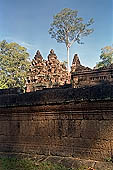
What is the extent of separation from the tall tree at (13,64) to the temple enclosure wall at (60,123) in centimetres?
2559

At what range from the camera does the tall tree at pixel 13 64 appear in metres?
28.1

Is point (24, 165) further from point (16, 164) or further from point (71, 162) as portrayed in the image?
point (71, 162)

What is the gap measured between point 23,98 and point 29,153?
913mm

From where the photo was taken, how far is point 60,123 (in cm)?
245

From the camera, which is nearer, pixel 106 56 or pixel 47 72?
pixel 47 72

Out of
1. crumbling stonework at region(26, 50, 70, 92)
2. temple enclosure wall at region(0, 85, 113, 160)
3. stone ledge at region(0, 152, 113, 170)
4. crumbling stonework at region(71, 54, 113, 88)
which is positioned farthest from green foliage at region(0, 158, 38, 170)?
crumbling stonework at region(26, 50, 70, 92)

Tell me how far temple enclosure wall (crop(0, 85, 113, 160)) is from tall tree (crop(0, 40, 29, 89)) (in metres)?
25.6

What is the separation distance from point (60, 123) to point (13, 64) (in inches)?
1109

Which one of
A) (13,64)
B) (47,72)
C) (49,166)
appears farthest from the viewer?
(13,64)

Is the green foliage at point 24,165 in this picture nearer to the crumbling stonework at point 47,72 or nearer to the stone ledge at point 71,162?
the stone ledge at point 71,162

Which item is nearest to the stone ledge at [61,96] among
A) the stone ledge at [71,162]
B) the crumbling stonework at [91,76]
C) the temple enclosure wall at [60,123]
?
the temple enclosure wall at [60,123]

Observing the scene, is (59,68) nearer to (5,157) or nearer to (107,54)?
(5,157)

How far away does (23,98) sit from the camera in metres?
2.76

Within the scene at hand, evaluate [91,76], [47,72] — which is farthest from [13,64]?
[91,76]
